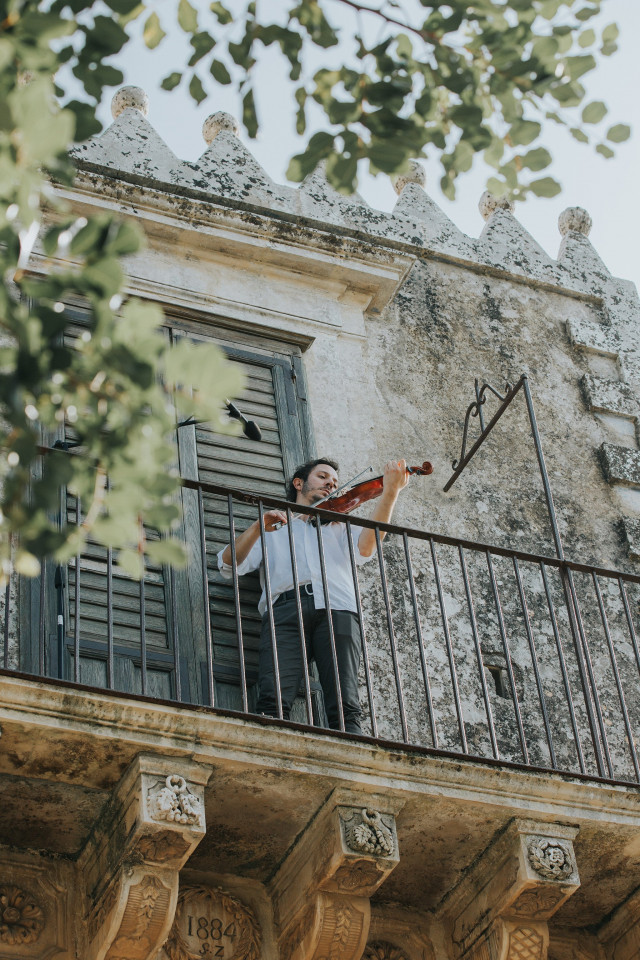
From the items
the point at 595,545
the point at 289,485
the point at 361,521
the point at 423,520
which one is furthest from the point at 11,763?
the point at 595,545

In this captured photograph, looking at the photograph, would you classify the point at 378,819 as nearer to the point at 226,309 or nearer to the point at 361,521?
the point at 361,521

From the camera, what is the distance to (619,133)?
4496 millimetres

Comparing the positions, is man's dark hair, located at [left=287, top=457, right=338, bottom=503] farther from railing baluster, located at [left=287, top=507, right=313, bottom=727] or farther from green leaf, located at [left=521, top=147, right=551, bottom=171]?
green leaf, located at [left=521, top=147, right=551, bottom=171]

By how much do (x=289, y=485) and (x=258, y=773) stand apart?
190cm

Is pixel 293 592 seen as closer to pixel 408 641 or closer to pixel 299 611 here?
pixel 299 611

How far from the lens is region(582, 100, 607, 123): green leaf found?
177 inches

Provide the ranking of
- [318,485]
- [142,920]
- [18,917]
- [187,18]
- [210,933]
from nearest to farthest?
[187,18] < [142,920] < [18,917] < [210,933] < [318,485]

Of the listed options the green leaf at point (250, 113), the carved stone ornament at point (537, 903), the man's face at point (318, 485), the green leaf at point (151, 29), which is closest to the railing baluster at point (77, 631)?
the man's face at point (318, 485)

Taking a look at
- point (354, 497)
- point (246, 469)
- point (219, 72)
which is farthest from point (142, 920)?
point (219, 72)

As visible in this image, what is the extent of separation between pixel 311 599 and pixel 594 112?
252 centimetres

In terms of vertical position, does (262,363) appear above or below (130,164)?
below

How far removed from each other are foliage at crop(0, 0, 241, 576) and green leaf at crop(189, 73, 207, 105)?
3.40 feet

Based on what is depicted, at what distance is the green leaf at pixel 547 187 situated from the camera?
4.51 meters

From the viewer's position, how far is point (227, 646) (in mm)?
6410
